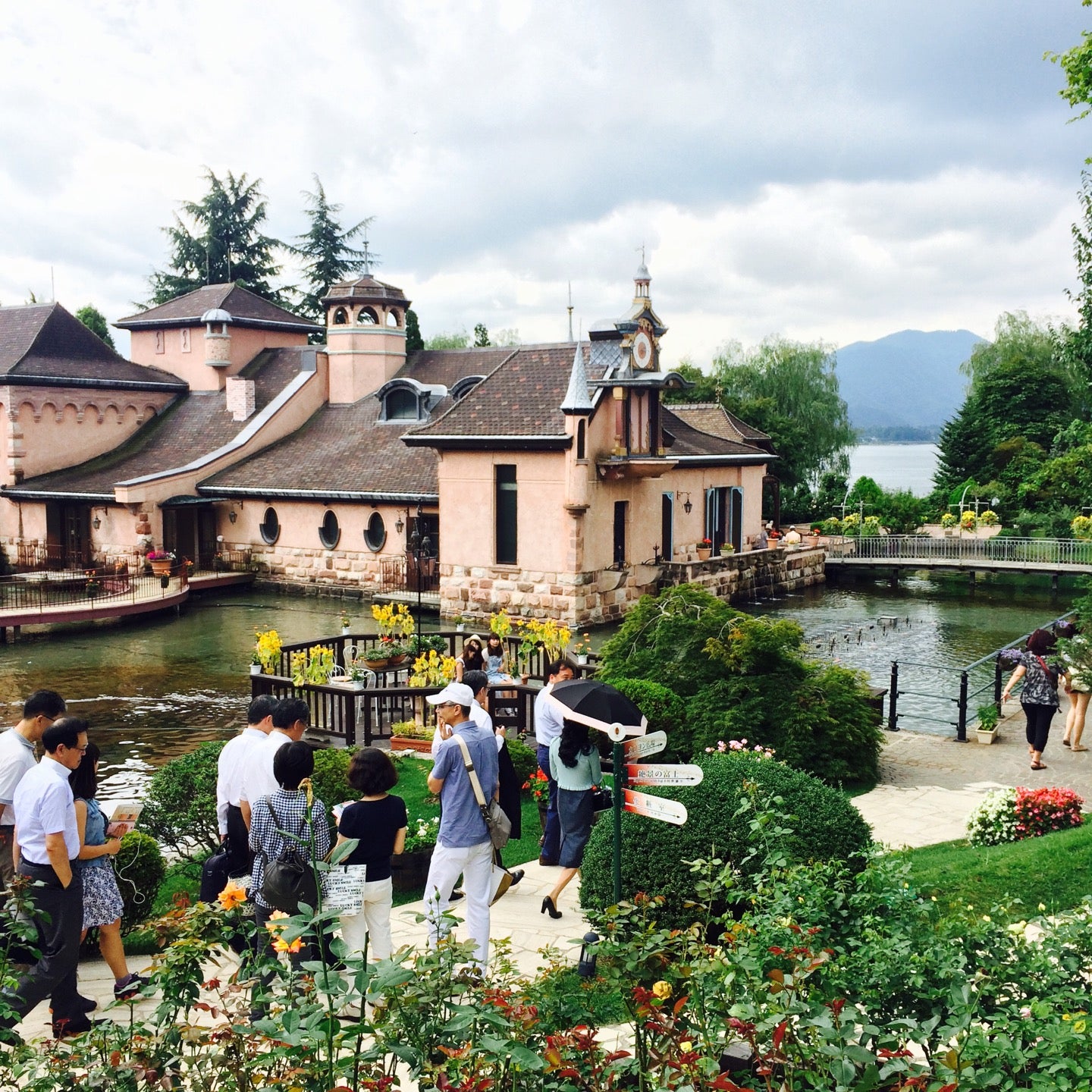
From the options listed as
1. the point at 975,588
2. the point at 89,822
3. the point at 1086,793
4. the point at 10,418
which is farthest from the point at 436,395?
the point at 89,822

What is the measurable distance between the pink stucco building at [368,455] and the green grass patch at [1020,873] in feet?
59.9

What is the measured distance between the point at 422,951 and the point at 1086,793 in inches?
328

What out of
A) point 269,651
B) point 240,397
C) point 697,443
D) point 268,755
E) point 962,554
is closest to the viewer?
point 268,755

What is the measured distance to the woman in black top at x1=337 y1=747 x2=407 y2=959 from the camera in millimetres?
6691

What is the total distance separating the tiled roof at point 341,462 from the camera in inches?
1266

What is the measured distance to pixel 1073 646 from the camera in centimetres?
1274

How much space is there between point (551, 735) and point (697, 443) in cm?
2623

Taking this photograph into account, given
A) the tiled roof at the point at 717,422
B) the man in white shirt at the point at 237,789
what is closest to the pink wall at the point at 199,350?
the tiled roof at the point at 717,422

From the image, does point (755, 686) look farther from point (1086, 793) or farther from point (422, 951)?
point (422, 951)

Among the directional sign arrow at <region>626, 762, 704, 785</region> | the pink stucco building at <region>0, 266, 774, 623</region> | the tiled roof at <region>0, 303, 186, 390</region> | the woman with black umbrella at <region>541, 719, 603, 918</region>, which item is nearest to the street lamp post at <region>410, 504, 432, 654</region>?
the pink stucco building at <region>0, 266, 774, 623</region>

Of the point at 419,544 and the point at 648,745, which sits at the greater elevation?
the point at 419,544

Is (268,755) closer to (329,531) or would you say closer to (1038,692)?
(1038,692)

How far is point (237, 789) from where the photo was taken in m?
7.38

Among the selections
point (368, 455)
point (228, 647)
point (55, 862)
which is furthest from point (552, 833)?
point (368, 455)
